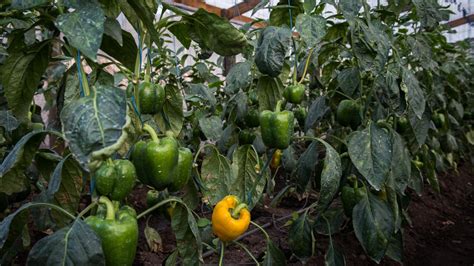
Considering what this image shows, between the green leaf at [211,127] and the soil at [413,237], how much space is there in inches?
25.4

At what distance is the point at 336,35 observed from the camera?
185 cm

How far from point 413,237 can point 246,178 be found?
181cm

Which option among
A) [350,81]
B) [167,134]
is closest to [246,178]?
[167,134]

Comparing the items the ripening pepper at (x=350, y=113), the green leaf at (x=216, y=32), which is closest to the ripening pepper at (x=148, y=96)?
the green leaf at (x=216, y=32)

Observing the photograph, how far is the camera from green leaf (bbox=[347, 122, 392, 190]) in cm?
143

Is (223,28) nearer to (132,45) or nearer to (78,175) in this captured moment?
(132,45)

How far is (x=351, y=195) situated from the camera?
5.58 ft

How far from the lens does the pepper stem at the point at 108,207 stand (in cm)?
85

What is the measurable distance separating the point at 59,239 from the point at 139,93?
450mm

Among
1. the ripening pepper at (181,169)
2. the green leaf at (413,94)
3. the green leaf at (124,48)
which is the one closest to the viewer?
the ripening pepper at (181,169)

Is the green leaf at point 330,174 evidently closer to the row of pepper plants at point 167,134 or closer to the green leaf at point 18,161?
the row of pepper plants at point 167,134

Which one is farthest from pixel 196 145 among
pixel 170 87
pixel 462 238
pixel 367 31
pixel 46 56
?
pixel 462 238

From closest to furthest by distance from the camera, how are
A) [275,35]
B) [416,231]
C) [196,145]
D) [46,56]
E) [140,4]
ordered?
[140,4], [46,56], [275,35], [196,145], [416,231]

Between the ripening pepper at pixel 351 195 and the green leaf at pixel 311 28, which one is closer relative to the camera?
the green leaf at pixel 311 28
